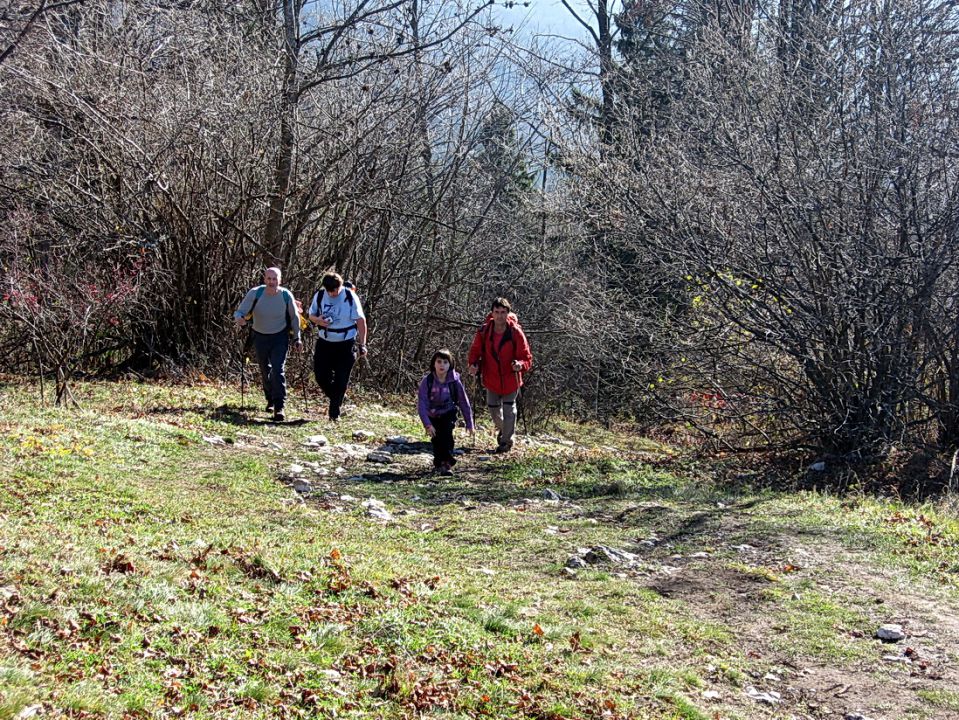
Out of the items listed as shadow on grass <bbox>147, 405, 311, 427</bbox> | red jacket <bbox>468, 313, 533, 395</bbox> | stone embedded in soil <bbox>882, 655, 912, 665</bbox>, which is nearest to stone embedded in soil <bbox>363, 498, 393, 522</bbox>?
red jacket <bbox>468, 313, 533, 395</bbox>

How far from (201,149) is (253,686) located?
1219 centimetres

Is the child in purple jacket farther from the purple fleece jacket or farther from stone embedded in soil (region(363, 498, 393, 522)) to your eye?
stone embedded in soil (region(363, 498, 393, 522))

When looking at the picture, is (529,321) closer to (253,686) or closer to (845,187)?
(845,187)

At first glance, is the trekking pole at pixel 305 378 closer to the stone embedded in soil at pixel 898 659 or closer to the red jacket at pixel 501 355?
the red jacket at pixel 501 355

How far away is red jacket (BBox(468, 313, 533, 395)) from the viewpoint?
11836 millimetres

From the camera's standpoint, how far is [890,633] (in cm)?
625

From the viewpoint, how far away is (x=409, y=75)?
17.6 metres

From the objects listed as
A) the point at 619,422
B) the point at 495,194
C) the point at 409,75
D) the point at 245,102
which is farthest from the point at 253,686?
the point at 619,422

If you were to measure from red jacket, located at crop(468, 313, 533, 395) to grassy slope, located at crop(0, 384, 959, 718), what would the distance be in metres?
1.61

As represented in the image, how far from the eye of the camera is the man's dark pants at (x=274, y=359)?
40.5 feet

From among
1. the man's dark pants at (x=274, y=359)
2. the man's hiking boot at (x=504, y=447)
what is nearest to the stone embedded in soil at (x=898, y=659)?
the man's hiking boot at (x=504, y=447)

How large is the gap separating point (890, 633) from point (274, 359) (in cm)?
800

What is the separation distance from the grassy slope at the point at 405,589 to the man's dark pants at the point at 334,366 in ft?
7.24

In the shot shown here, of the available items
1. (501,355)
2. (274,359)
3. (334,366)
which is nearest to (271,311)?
(274,359)
